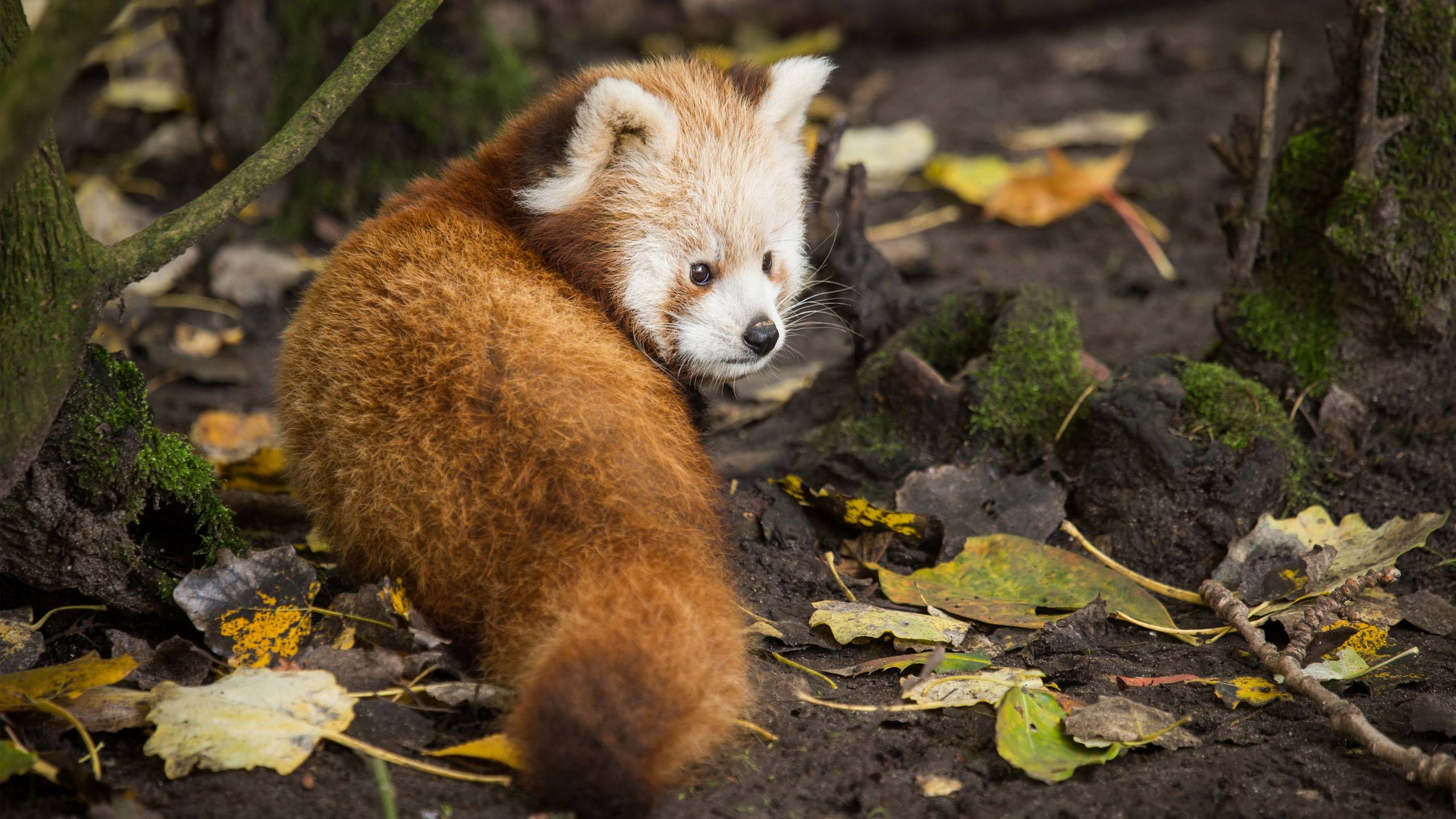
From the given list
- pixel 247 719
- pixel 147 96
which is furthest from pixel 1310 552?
pixel 147 96

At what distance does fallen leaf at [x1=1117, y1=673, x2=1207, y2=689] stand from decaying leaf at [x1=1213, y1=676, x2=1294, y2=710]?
6 centimetres

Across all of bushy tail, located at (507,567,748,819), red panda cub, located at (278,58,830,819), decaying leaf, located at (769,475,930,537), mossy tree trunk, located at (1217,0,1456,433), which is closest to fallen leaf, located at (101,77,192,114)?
red panda cub, located at (278,58,830,819)

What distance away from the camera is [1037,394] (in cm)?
401

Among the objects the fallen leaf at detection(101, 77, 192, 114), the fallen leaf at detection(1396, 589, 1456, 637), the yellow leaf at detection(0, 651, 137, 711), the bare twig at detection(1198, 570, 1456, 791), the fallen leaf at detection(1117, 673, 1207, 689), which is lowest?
the fallen leaf at detection(1396, 589, 1456, 637)

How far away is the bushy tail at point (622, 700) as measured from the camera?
2229mm

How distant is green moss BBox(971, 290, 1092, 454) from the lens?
400cm

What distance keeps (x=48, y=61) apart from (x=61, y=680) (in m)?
1.49

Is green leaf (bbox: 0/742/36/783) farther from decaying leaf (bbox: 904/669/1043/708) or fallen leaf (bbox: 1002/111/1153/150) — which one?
fallen leaf (bbox: 1002/111/1153/150)

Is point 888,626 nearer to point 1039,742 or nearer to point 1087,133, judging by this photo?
point 1039,742

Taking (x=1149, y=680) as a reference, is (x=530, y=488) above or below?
above

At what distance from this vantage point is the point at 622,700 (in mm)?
2270

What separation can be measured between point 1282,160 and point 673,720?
10.6 feet

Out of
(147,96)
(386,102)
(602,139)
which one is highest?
(147,96)

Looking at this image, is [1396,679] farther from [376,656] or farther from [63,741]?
[63,741]
